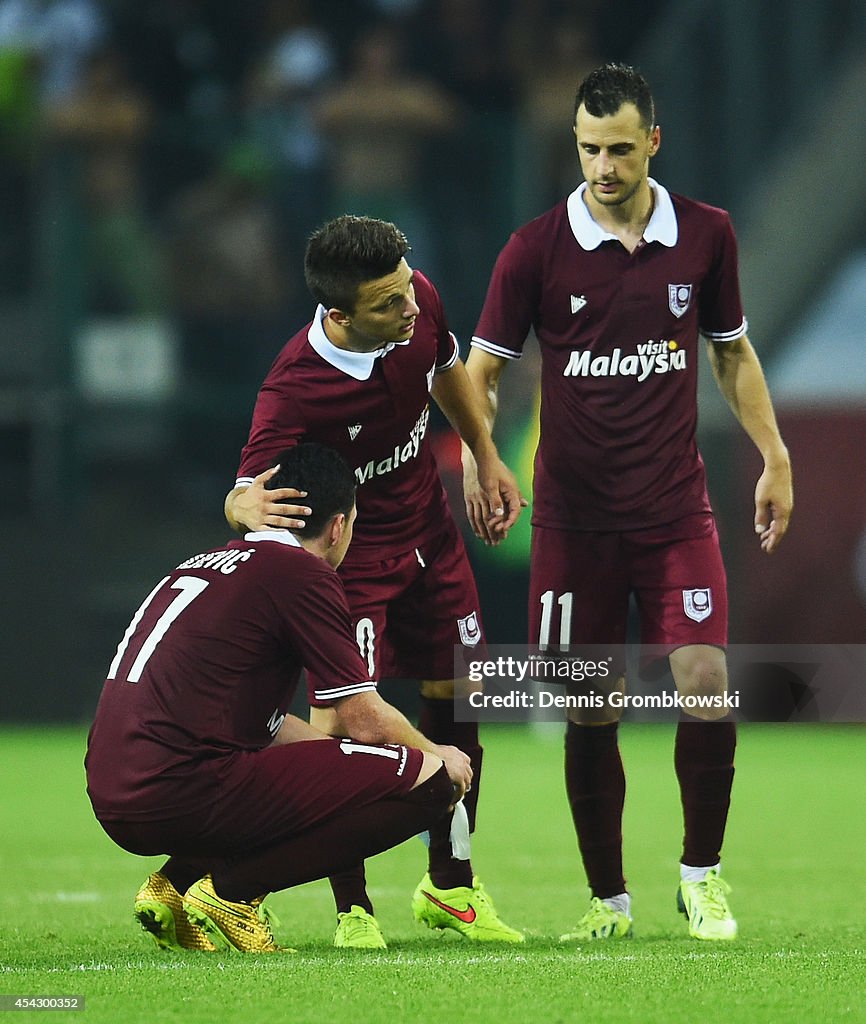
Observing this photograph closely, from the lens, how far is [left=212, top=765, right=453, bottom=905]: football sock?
424 centimetres

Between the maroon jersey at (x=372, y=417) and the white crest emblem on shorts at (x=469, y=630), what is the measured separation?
0.90 feet

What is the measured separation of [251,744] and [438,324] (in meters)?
1.30

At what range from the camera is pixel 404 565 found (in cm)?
489

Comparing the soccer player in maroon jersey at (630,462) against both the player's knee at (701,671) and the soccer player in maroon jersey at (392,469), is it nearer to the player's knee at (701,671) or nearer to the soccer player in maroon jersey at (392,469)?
the player's knee at (701,671)

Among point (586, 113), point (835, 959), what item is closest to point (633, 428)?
point (586, 113)

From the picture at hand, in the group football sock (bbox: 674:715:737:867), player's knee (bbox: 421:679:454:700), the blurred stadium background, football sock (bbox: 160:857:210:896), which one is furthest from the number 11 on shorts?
the blurred stadium background

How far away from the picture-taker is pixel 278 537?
4.23 meters

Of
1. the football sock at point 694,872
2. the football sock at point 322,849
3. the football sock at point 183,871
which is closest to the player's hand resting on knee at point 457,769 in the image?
the football sock at point 322,849

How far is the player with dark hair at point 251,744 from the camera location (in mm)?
4133

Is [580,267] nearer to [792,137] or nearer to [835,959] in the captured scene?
[835,959]

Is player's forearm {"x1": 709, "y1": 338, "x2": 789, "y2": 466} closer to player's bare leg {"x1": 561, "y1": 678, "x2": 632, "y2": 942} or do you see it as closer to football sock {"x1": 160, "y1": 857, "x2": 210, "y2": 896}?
player's bare leg {"x1": 561, "y1": 678, "x2": 632, "y2": 942}

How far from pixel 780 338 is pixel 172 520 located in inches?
174

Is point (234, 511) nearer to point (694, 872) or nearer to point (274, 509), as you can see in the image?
point (274, 509)

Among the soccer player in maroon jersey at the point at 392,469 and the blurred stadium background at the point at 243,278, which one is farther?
the blurred stadium background at the point at 243,278
